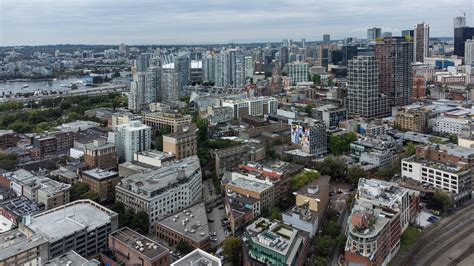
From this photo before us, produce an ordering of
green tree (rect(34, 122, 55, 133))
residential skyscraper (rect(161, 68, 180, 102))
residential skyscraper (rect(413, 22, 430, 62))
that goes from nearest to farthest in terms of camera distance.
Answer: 1. green tree (rect(34, 122, 55, 133))
2. residential skyscraper (rect(161, 68, 180, 102))
3. residential skyscraper (rect(413, 22, 430, 62))

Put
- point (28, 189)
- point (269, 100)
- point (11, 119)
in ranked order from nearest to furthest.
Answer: point (28, 189) → point (11, 119) → point (269, 100)

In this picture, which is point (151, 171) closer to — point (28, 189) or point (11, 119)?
point (28, 189)

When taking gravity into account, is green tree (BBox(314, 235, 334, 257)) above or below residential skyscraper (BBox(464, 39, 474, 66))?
below

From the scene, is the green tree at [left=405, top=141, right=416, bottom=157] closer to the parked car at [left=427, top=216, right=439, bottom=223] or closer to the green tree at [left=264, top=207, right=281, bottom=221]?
the parked car at [left=427, top=216, right=439, bottom=223]

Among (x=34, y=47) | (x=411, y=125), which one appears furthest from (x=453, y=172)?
(x=34, y=47)

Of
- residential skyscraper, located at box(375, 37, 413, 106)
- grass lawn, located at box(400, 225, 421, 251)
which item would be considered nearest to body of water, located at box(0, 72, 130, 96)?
residential skyscraper, located at box(375, 37, 413, 106)

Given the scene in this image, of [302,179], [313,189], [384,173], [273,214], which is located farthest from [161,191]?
[384,173]
